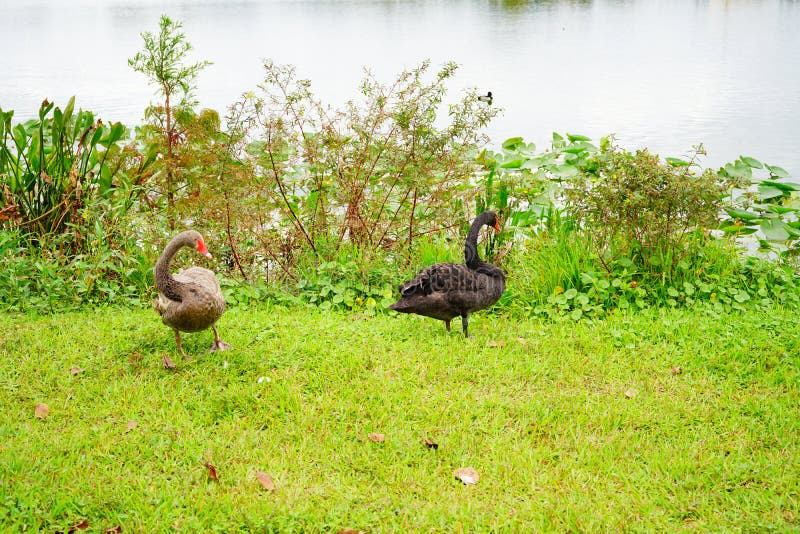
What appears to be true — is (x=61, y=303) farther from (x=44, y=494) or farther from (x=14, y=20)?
(x=14, y=20)

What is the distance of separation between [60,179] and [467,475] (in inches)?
176

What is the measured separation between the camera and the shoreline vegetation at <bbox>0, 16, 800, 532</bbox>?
11.5 ft

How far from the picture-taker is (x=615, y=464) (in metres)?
3.73

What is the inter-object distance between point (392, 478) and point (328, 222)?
3.13 metres

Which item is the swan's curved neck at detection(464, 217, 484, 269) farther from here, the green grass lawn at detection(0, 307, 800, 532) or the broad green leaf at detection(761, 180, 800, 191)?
the broad green leaf at detection(761, 180, 800, 191)

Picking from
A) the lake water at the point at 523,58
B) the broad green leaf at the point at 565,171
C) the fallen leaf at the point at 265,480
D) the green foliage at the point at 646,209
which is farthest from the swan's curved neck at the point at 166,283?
the lake water at the point at 523,58

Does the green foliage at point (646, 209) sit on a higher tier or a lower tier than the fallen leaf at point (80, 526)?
higher

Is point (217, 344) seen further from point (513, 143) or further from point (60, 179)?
point (513, 143)

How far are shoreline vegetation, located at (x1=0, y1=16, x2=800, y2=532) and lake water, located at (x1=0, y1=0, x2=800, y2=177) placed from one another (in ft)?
14.0

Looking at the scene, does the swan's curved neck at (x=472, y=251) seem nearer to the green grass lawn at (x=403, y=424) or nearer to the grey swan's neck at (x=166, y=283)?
the green grass lawn at (x=403, y=424)

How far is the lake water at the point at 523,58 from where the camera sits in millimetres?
11320

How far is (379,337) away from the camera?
16.9ft

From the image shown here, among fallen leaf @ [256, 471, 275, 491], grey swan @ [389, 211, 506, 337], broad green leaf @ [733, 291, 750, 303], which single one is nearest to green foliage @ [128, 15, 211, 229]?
grey swan @ [389, 211, 506, 337]

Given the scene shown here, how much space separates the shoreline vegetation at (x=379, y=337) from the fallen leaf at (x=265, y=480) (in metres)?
0.03
